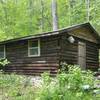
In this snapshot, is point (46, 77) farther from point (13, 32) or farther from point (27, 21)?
point (27, 21)

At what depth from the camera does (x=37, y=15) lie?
3422cm

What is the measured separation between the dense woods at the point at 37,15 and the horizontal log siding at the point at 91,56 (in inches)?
290

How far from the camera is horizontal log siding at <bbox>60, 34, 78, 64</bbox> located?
13133 millimetres

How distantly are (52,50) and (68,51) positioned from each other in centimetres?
98

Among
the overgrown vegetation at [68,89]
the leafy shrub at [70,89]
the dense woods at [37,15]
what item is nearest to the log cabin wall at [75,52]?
the overgrown vegetation at [68,89]

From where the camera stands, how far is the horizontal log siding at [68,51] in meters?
13.1

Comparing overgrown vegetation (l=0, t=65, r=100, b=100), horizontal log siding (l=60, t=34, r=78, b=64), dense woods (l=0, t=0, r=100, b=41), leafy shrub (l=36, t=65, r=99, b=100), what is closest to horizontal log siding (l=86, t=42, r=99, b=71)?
horizontal log siding (l=60, t=34, r=78, b=64)

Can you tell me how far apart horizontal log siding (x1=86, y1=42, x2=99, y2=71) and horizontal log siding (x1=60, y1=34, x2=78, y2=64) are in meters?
1.86

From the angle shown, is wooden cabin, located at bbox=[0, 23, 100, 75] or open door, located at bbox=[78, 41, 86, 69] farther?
open door, located at bbox=[78, 41, 86, 69]

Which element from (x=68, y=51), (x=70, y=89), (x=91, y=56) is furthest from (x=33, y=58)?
(x=70, y=89)

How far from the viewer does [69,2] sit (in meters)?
33.8

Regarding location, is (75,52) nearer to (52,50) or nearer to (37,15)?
(52,50)

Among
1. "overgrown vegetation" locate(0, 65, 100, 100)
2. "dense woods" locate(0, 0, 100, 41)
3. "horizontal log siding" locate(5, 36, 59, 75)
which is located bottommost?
"overgrown vegetation" locate(0, 65, 100, 100)

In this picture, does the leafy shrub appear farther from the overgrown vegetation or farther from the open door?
the open door
